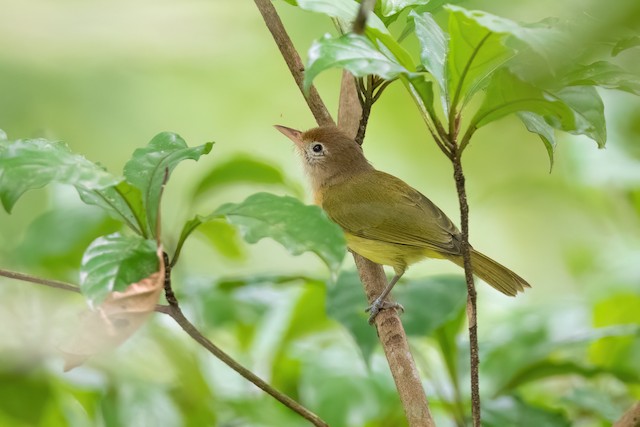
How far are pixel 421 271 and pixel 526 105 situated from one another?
13.2 ft

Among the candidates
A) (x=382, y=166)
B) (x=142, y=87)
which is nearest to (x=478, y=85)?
(x=382, y=166)

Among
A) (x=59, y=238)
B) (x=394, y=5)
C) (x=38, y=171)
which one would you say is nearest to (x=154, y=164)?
(x=38, y=171)

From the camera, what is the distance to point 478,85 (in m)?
1.49

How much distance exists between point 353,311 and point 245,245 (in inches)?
76.9

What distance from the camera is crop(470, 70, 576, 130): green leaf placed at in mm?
1289

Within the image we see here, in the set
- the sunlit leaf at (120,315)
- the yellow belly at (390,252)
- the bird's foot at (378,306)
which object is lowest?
the sunlit leaf at (120,315)

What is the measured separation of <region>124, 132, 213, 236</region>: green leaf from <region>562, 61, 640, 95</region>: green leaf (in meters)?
0.61

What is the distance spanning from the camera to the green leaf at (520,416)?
207cm

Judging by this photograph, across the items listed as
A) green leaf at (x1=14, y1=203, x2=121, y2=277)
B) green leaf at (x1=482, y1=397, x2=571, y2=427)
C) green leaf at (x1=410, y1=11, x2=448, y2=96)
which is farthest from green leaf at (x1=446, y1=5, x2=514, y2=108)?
green leaf at (x1=14, y1=203, x2=121, y2=277)

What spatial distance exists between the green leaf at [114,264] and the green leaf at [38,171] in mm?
96

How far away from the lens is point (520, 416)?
6.84 feet

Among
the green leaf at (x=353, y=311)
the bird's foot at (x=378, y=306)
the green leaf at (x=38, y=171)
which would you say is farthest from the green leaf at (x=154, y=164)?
the green leaf at (x=353, y=311)

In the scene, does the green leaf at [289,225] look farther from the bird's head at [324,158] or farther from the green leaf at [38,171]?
the bird's head at [324,158]

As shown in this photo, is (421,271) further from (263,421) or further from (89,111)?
(263,421)
